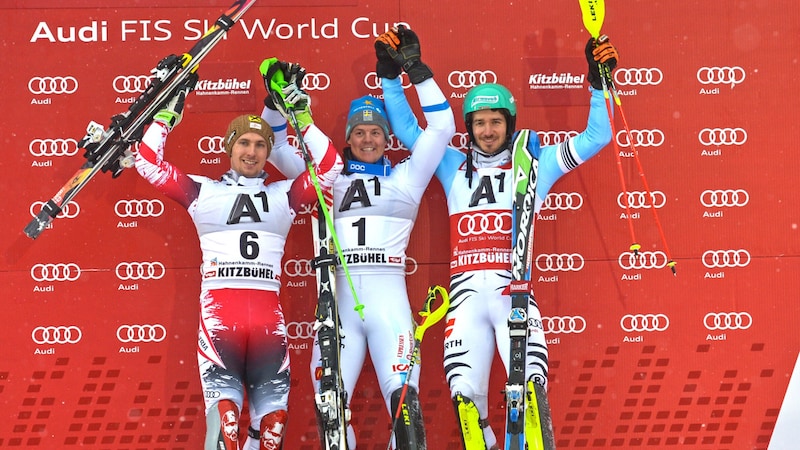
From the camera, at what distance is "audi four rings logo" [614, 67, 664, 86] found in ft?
19.9

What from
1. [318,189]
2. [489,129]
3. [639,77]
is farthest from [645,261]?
[318,189]

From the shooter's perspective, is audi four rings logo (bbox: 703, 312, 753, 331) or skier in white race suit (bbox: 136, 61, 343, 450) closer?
Answer: skier in white race suit (bbox: 136, 61, 343, 450)

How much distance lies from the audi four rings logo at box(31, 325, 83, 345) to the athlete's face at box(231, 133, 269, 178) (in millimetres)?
1516

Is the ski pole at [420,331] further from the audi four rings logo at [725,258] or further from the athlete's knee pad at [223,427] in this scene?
the audi four rings logo at [725,258]

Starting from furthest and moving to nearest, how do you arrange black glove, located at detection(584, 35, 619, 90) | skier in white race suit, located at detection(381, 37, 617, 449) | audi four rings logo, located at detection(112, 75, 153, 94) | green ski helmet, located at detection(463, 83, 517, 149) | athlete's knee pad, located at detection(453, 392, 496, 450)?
audi four rings logo, located at detection(112, 75, 153, 94)
green ski helmet, located at detection(463, 83, 517, 149)
black glove, located at detection(584, 35, 619, 90)
skier in white race suit, located at detection(381, 37, 617, 449)
athlete's knee pad, located at detection(453, 392, 496, 450)

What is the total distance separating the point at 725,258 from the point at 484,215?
1.68 meters

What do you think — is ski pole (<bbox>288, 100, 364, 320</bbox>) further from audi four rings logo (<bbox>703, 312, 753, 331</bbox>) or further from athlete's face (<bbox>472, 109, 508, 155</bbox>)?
audi four rings logo (<bbox>703, 312, 753, 331</bbox>)

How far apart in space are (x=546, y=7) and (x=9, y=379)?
407 cm

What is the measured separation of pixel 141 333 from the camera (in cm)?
591

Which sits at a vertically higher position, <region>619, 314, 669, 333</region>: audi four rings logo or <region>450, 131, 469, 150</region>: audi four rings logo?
<region>450, 131, 469, 150</region>: audi four rings logo

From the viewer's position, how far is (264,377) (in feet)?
16.9

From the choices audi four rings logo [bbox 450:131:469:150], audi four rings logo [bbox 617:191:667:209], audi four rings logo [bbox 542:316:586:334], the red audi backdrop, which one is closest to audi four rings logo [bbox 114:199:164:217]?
the red audi backdrop

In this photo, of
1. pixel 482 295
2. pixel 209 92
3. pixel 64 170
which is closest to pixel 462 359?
pixel 482 295

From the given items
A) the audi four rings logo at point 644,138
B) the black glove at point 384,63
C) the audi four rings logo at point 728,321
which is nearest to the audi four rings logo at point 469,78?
the black glove at point 384,63
